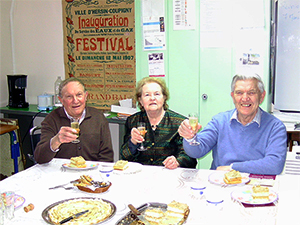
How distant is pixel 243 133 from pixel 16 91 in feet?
9.80

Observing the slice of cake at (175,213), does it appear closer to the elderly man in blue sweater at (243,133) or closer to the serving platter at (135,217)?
A: the serving platter at (135,217)

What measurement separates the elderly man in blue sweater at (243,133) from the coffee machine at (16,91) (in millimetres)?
2680

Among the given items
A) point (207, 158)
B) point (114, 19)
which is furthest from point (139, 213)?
point (114, 19)

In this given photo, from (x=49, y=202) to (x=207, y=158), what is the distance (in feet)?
Result: 6.33

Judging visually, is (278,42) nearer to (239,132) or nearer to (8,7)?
(239,132)

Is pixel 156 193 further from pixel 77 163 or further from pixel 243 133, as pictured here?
pixel 243 133

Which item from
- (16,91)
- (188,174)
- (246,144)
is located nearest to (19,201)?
(188,174)

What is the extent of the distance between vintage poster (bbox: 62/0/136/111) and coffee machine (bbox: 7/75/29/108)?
1.97ft

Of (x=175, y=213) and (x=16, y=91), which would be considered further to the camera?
(x=16, y=91)

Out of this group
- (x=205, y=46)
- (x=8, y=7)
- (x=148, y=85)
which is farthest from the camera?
(x=8, y=7)

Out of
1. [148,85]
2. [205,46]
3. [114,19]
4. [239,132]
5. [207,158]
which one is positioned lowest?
[207,158]

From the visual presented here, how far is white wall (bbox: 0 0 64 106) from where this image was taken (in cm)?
433

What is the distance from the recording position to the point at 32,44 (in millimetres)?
4500

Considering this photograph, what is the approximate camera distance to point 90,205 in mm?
1510
